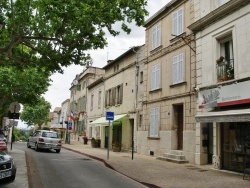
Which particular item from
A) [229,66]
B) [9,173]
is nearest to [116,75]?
[229,66]

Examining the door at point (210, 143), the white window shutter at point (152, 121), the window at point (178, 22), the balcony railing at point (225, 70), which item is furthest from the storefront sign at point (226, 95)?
the white window shutter at point (152, 121)

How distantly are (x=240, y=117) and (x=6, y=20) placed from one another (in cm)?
935

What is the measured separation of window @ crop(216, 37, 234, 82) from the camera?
13.6 meters

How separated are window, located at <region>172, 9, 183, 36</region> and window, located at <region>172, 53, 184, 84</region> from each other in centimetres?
150

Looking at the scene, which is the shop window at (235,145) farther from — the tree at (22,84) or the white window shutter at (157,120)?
the tree at (22,84)

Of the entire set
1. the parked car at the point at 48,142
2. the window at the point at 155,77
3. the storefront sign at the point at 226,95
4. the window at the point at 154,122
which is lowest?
the parked car at the point at 48,142

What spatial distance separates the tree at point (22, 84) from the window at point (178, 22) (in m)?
9.20

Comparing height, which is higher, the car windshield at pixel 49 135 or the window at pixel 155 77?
the window at pixel 155 77

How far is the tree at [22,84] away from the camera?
21.5 meters

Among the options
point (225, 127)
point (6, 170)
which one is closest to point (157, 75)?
point (225, 127)

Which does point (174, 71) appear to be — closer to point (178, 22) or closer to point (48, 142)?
point (178, 22)

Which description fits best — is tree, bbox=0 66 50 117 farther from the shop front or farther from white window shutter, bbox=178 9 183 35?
the shop front

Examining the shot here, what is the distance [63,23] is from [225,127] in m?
8.20

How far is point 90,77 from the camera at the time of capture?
40.4 meters
